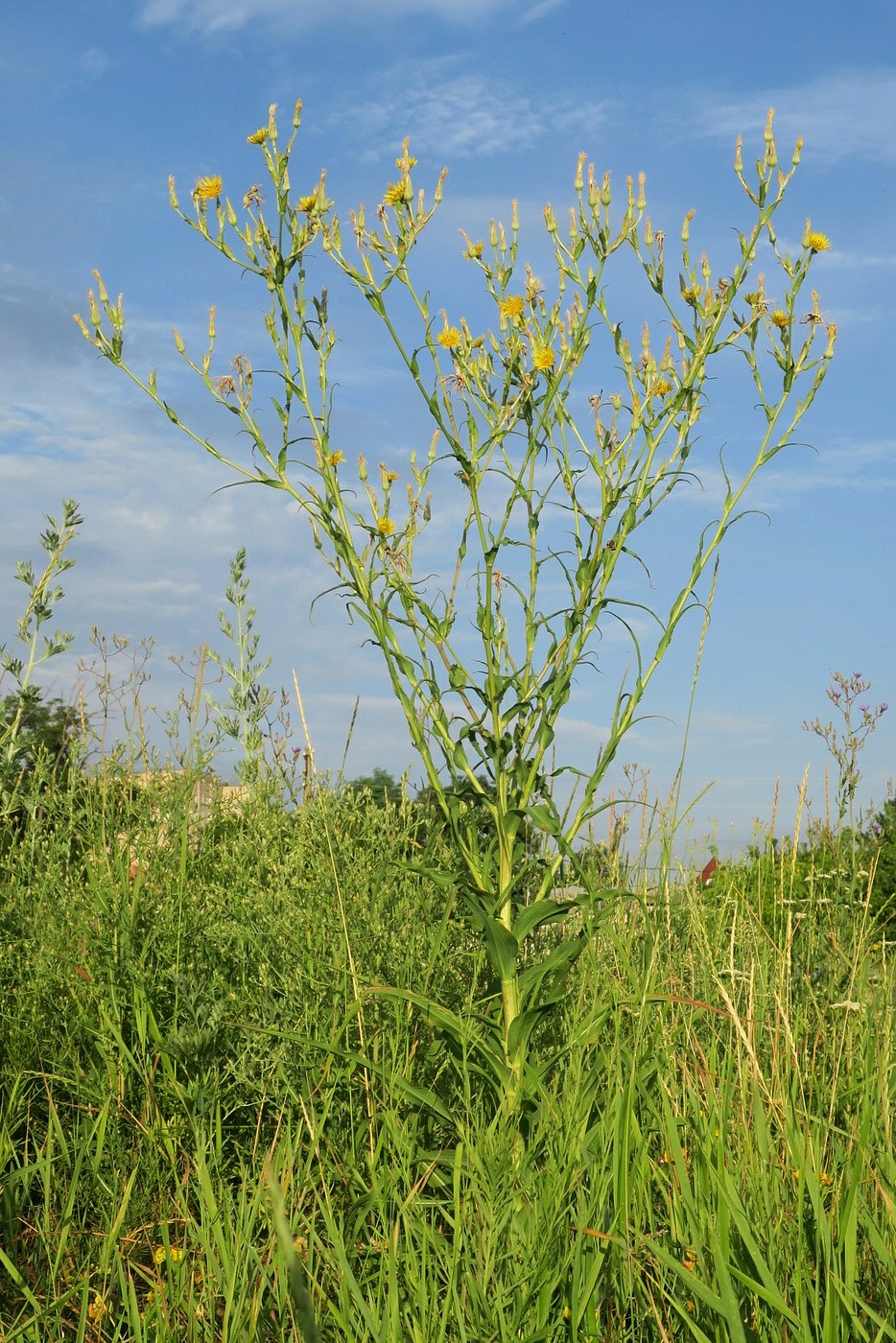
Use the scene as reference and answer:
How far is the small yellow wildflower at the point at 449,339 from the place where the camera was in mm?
2994

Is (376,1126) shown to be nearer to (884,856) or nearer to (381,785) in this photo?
(381,785)

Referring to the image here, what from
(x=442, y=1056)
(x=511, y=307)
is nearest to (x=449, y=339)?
(x=511, y=307)

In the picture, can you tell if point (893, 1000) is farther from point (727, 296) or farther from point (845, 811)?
point (727, 296)

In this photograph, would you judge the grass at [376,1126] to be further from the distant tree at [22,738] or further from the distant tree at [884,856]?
the distant tree at [884,856]

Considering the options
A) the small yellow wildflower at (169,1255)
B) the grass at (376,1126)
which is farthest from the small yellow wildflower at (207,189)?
the small yellow wildflower at (169,1255)

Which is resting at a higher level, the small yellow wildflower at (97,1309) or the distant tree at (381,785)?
the distant tree at (381,785)

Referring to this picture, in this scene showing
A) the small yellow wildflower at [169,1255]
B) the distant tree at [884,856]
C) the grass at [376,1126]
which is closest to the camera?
the grass at [376,1126]

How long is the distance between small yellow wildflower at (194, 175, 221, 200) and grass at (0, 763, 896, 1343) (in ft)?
6.49

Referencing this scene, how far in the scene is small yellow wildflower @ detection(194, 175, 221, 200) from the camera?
320 centimetres

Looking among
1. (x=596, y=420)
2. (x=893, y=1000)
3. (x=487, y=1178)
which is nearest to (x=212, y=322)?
(x=596, y=420)

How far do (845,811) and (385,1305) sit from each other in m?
4.22

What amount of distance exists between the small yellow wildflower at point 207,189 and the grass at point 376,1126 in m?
1.98

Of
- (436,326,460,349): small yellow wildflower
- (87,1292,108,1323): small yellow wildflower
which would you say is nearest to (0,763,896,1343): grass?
(87,1292,108,1323): small yellow wildflower

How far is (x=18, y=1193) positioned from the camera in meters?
2.90
